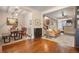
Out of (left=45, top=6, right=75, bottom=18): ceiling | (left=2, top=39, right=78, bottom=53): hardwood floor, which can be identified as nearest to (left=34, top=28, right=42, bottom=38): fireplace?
(left=2, top=39, right=78, bottom=53): hardwood floor

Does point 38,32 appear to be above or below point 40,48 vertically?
above

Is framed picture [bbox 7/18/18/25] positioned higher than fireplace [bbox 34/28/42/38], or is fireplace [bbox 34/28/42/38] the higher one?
framed picture [bbox 7/18/18/25]

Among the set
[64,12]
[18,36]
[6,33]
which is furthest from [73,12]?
[6,33]

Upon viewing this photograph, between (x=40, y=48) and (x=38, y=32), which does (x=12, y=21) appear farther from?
(x=40, y=48)

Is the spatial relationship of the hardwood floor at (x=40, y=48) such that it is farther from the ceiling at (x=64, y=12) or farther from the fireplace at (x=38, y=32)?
the ceiling at (x=64, y=12)

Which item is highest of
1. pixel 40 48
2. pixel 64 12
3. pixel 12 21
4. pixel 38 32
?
pixel 64 12

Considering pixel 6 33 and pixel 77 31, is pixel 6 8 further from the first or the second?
pixel 77 31

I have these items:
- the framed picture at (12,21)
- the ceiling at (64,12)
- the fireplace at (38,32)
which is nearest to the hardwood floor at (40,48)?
the fireplace at (38,32)

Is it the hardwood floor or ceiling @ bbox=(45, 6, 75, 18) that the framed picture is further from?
ceiling @ bbox=(45, 6, 75, 18)

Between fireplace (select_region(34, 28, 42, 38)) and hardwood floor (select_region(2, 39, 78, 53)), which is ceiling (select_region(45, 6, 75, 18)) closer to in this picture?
fireplace (select_region(34, 28, 42, 38))

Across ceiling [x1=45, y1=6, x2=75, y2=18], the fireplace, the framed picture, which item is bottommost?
the fireplace

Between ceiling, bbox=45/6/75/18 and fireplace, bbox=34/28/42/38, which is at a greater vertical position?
ceiling, bbox=45/6/75/18

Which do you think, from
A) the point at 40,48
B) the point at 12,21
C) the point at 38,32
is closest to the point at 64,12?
the point at 38,32

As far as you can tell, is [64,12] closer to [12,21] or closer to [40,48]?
[40,48]
